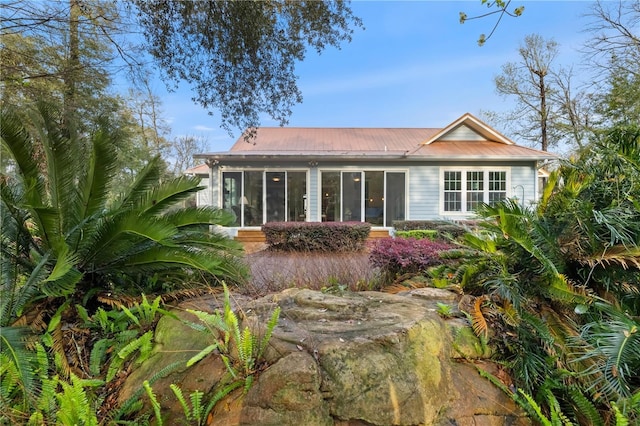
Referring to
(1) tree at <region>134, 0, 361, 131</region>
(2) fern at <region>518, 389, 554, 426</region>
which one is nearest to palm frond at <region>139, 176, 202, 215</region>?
(1) tree at <region>134, 0, 361, 131</region>

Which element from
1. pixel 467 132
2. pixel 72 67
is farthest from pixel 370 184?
pixel 72 67

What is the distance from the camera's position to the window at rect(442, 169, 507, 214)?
13203mm

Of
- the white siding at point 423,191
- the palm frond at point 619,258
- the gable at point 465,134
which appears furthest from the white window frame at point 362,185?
the palm frond at point 619,258

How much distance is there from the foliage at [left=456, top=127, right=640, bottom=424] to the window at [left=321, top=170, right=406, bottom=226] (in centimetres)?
1004

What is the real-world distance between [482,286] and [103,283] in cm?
395

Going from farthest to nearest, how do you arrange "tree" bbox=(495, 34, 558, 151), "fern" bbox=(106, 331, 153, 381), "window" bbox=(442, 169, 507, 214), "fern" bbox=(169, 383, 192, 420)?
"tree" bbox=(495, 34, 558, 151)
"window" bbox=(442, 169, 507, 214)
"fern" bbox=(106, 331, 153, 381)
"fern" bbox=(169, 383, 192, 420)

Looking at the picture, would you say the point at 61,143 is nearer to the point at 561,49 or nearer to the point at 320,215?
the point at 320,215

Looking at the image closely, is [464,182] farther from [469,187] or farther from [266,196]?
[266,196]

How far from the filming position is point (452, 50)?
711cm

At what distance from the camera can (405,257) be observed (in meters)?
4.64

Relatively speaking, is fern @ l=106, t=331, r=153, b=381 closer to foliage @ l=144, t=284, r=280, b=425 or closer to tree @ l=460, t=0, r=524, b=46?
foliage @ l=144, t=284, r=280, b=425

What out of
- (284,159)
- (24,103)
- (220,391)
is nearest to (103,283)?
(220,391)

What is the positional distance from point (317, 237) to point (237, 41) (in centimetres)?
632

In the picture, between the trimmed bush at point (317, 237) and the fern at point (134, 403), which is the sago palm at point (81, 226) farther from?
the trimmed bush at point (317, 237)
